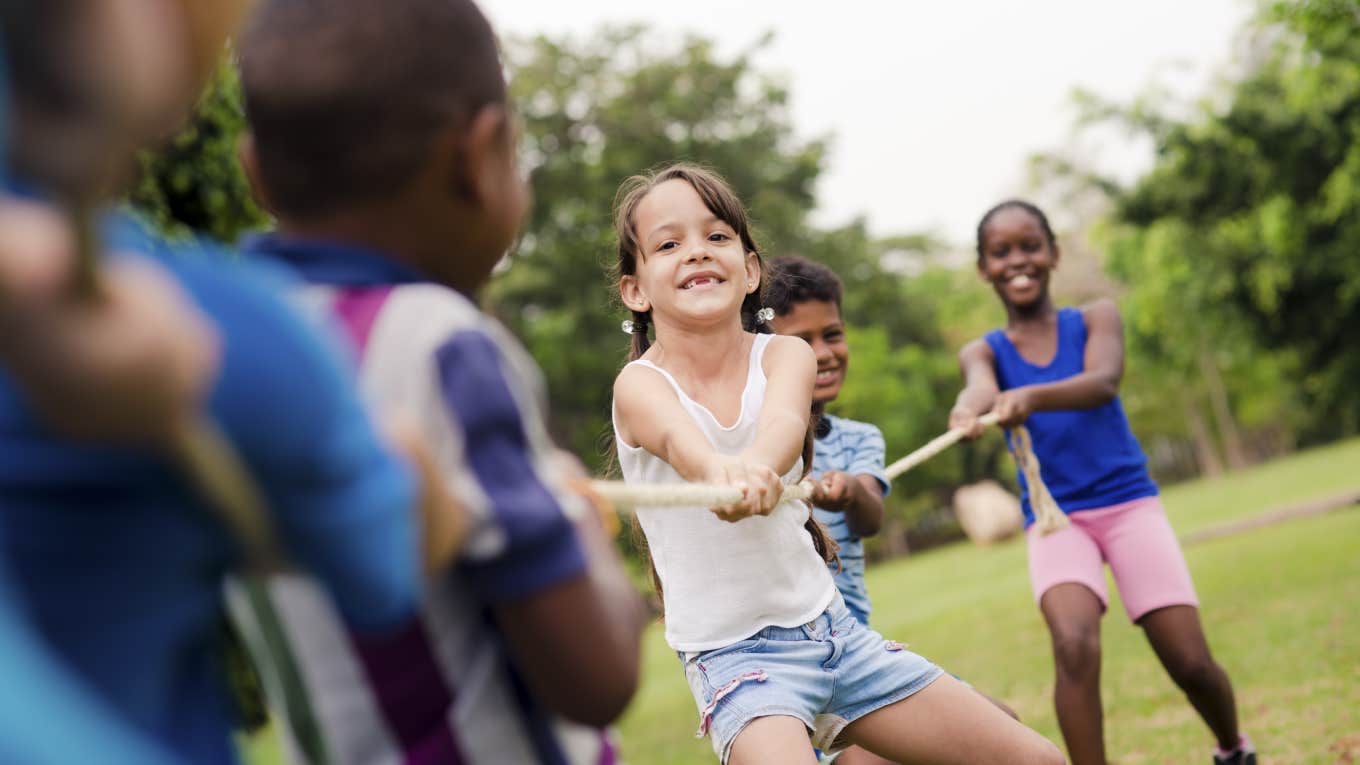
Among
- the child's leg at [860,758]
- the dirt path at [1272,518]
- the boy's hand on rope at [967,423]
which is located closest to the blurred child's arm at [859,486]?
the boy's hand on rope at [967,423]

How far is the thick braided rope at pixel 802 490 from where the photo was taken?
1982 millimetres

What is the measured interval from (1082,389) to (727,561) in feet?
7.33

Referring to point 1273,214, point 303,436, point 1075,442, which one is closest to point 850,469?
point 1075,442

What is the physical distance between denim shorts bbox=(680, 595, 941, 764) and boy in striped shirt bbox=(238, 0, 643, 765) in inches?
60.1

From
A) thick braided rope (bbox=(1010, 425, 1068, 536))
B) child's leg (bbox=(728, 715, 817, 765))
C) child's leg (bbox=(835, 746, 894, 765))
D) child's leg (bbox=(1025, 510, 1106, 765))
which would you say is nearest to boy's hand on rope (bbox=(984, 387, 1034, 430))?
thick braided rope (bbox=(1010, 425, 1068, 536))

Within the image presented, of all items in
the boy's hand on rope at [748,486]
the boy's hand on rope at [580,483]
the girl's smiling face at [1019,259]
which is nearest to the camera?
the boy's hand on rope at [580,483]

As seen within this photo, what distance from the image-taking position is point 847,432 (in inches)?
179

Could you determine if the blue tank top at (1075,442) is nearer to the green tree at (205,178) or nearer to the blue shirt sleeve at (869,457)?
the blue shirt sleeve at (869,457)

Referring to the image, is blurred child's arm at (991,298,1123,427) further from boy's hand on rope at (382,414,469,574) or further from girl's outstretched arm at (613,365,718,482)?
boy's hand on rope at (382,414,469,574)

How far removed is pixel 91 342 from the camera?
0.91 m

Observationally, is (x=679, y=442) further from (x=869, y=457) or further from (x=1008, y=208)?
(x=1008, y=208)

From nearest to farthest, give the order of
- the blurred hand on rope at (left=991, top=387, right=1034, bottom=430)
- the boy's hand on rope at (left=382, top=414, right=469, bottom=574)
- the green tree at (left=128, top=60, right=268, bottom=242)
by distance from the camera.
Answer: the boy's hand on rope at (left=382, top=414, right=469, bottom=574), the blurred hand on rope at (left=991, top=387, right=1034, bottom=430), the green tree at (left=128, top=60, right=268, bottom=242)

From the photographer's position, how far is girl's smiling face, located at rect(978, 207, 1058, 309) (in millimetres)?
5348

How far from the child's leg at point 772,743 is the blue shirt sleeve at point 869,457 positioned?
4.64 ft
